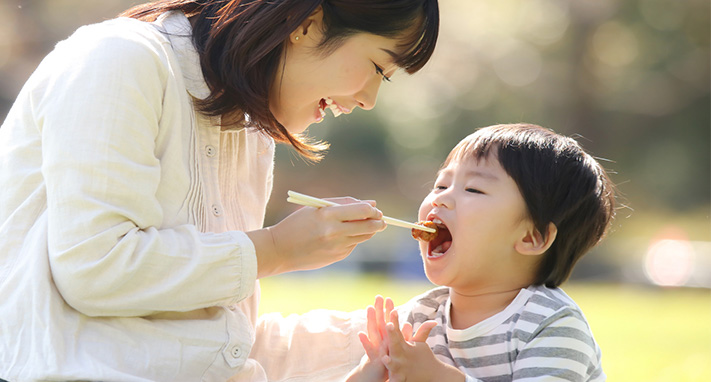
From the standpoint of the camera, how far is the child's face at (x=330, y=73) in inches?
72.2

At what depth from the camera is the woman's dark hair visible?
68.7 inches

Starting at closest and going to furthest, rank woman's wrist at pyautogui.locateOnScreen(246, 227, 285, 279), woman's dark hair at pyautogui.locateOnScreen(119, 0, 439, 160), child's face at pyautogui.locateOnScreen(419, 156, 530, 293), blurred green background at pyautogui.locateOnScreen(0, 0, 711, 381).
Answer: woman's wrist at pyautogui.locateOnScreen(246, 227, 285, 279) → woman's dark hair at pyautogui.locateOnScreen(119, 0, 439, 160) → child's face at pyautogui.locateOnScreen(419, 156, 530, 293) → blurred green background at pyautogui.locateOnScreen(0, 0, 711, 381)

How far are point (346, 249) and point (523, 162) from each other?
501mm

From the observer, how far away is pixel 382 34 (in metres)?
1.82

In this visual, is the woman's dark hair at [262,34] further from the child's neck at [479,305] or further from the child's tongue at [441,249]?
the child's neck at [479,305]

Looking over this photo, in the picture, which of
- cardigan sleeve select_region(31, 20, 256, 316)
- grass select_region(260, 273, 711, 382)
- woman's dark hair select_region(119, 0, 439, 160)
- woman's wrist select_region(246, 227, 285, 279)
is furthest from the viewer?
grass select_region(260, 273, 711, 382)

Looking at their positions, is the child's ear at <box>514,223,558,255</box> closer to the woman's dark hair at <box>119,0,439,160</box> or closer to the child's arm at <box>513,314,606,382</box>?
the child's arm at <box>513,314,606,382</box>

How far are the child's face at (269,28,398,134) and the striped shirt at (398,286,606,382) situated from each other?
0.62 meters

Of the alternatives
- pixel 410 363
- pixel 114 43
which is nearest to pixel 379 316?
pixel 410 363

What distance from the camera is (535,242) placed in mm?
1901

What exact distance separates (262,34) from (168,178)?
39 centimetres

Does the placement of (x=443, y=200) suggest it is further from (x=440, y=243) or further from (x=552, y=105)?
(x=552, y=105)

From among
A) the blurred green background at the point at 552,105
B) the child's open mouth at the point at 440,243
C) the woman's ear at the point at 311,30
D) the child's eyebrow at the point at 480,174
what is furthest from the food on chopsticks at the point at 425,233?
the blurred green background at the point at 552,105

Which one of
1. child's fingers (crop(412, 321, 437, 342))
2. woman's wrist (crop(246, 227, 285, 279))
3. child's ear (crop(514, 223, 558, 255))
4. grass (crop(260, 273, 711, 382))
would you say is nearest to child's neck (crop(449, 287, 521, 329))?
child's ear (crop(514, 223, 558, 255))
